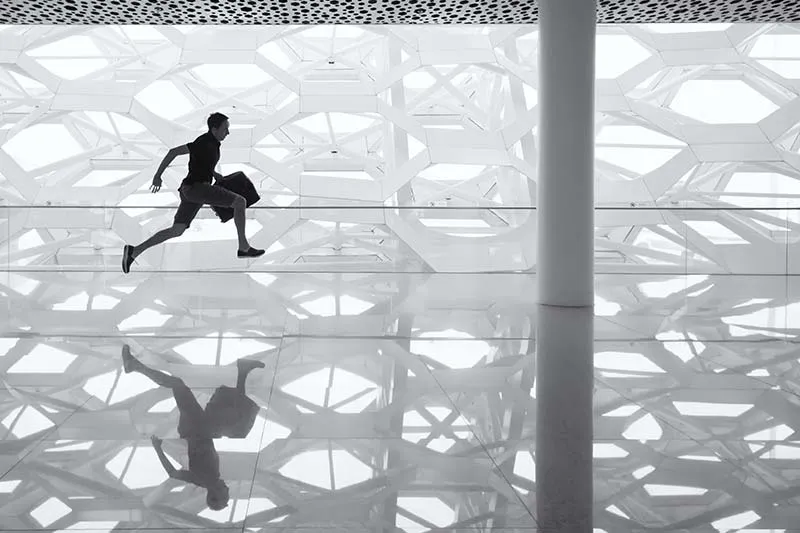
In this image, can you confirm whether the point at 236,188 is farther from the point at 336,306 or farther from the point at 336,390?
the point at 336,390

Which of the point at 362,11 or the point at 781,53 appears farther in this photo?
the point at 781,53

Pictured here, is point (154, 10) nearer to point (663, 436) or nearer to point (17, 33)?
point (663, 436)

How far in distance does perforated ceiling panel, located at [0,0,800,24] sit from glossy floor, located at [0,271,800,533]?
382cm

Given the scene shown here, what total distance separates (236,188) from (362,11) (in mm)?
3077

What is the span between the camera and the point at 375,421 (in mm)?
3453

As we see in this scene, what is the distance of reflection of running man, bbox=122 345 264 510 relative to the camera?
8.79 ft

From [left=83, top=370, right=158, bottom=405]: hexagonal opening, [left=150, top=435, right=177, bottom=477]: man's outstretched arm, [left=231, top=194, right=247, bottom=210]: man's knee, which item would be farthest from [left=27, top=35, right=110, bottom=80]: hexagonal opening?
[left=150, top=435, right=177, bottom=477]: man's outstretched arm

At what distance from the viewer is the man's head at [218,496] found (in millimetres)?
2451

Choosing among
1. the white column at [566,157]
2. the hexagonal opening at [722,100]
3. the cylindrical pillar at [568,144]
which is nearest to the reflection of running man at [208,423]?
the white column at [566,157]

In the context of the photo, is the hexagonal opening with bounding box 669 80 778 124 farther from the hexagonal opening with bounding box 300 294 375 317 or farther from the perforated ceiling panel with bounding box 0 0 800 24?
the hexagonal opening with bounding box 300 294 375 317

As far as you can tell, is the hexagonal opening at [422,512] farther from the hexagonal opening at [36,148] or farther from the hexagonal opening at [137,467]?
the hexagonal opening at [36,148]

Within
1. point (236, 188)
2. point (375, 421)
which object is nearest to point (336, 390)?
point (375, 421)

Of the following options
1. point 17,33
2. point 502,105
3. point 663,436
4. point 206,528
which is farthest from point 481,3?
point 502,105

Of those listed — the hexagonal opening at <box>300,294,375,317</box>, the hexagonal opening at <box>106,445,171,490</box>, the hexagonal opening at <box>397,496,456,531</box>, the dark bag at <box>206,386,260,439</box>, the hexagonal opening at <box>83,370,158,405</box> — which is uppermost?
the hexagonal opening at <box>300,294,375,317</box>
